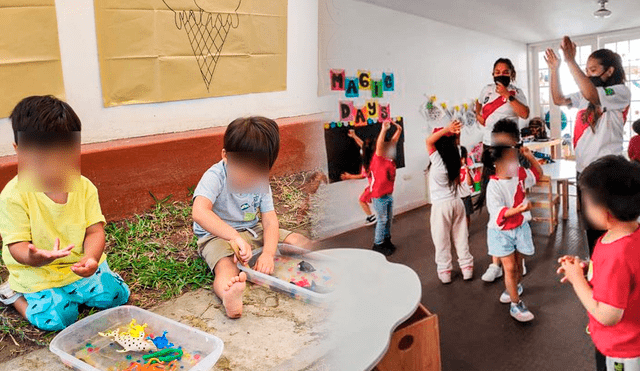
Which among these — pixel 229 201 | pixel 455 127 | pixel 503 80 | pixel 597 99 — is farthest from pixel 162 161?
pixel 597 99

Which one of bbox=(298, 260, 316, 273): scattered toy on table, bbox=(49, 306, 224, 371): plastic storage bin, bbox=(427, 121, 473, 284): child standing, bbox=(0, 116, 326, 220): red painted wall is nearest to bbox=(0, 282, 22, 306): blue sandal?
bbox=(49, 306, 224, 371): plastic storage bin

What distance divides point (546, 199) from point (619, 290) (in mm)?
165

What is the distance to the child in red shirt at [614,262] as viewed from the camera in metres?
0.72

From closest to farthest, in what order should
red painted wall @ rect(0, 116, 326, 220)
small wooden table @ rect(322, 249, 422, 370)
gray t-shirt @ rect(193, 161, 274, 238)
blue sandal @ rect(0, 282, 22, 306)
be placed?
small wooden table @ rect(322, 249, 422, 370) < red painted wall @ rect(0, 116, 326, 220) < gray t-shirt @ rect(193, 161, 274, 238) < blue sandal @ rect(0, 282, 22, 306)

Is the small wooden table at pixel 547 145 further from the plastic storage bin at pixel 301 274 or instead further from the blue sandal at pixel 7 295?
the blue sandal at pixel 7 295

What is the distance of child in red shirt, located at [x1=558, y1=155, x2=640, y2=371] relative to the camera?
72cm

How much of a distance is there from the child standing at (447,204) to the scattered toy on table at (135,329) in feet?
1.59

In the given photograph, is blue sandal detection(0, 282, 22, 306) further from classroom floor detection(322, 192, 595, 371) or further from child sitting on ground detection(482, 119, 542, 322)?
child sitting on ground detection(482, 119, 542, 322)

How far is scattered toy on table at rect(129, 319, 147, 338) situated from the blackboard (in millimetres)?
405

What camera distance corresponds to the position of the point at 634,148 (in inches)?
29.8

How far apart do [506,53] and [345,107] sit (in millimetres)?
310

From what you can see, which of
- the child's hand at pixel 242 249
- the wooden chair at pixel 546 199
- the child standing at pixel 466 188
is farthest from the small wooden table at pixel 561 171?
the child's hand at pixel 242 249

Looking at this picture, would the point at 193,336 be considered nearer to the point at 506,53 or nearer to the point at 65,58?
the point at 65,58

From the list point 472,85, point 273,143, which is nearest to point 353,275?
point 273,143
